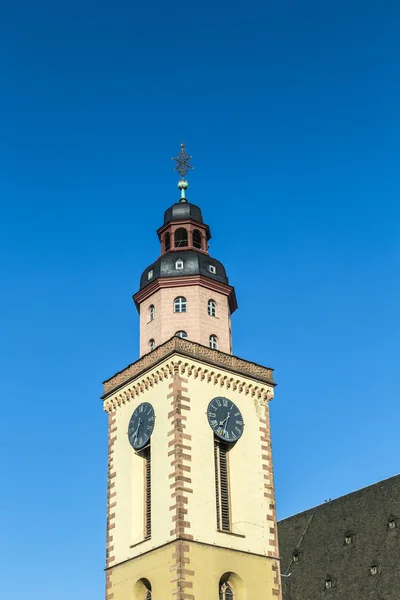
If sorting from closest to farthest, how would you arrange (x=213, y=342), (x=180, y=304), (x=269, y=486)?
(x=269, y=486)
(x=213, y=342)
(x=180, y=304)

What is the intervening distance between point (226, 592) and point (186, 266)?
1437cm

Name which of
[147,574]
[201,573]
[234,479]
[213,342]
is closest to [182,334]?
[213,342]

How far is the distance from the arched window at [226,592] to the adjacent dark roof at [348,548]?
7489 mm

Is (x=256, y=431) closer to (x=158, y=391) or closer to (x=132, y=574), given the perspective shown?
(x=158, y=391)

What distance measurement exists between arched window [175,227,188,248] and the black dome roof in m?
0.55

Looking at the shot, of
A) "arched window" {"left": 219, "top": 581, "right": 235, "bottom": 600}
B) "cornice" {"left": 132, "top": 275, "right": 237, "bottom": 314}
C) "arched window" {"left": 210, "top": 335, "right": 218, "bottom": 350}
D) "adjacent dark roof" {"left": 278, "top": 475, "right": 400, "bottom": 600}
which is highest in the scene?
"cornice" {"left": 132, "top": 275, "right": 237, "bottom": 314}

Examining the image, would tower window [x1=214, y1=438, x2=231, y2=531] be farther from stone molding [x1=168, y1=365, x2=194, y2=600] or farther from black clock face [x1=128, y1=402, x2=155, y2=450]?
black clock face [x1=128, y1=402, x2=155, y2=450]

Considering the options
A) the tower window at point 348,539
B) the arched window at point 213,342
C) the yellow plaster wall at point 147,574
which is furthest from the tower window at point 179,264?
the tower window at point 348,539

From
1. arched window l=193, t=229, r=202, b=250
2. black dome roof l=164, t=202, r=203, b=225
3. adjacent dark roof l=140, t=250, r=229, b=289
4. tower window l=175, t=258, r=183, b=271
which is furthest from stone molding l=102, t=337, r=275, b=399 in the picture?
black dome roof l=164, t=202, r=203, b=225

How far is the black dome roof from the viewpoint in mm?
44719

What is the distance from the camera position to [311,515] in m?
47.7

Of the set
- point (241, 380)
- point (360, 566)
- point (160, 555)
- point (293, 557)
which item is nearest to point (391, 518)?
point (360, 566)

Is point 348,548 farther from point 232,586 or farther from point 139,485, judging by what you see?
point 139,485

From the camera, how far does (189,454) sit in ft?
119
